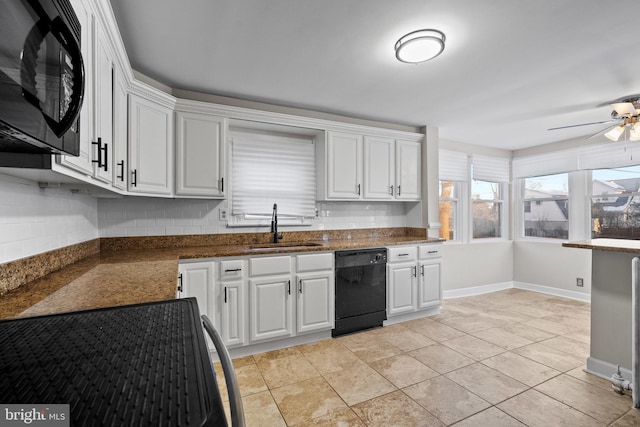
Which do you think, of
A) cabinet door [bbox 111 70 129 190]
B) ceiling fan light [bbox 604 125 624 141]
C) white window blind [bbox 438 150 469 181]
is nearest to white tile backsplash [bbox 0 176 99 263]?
cabinet door [bbox 111 70 129 190]

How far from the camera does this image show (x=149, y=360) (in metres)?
0.72

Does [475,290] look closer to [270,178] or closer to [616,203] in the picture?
[616,203]

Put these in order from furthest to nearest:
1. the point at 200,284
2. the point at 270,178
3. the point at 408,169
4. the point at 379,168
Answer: the point at 408,169 < the point at 379,168 < the point at 270,178 < the point at 200,284

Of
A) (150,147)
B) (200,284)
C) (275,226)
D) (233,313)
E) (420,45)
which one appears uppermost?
(420,45)

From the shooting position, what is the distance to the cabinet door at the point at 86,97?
1.29 meters

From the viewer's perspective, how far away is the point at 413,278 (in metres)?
3.61

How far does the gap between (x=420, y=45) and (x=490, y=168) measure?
3832 mm

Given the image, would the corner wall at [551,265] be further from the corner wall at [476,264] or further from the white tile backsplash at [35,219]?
the white tile backsplash at [35,219]

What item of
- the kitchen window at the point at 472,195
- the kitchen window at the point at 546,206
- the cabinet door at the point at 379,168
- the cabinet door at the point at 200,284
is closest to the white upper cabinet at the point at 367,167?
the cabinet door at the point at 379,168

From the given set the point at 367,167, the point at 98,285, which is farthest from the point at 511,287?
the point at 98,285

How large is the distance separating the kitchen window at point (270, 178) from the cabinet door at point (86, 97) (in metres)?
1.86

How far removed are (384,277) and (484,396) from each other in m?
1.46

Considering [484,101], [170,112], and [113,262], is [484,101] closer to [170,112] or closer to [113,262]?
[170,112]

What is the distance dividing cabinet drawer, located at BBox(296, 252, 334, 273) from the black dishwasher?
0.10 metres
